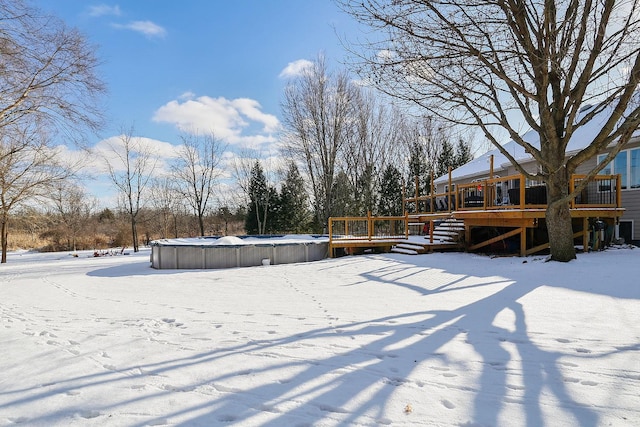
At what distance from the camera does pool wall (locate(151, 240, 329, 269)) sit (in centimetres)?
1011

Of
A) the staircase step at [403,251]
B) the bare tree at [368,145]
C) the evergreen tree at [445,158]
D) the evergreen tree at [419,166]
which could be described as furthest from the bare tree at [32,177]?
the evergreen tree at [445,158]

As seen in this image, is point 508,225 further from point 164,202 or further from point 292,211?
point 164,202

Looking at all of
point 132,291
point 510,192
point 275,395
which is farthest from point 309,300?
point 510,192

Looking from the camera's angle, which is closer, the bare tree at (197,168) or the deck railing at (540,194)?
the deck railing at (540,194)

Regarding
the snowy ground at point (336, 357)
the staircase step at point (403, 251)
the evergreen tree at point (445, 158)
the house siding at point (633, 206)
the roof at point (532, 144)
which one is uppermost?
the evergreen tree at point (445, 158)

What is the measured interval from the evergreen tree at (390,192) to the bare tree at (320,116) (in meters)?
5.84

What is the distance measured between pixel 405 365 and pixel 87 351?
261 centimetres

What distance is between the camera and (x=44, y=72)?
22.5ft

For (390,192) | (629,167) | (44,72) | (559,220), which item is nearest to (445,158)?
(390,192)

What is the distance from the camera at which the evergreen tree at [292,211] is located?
27516 millimetres

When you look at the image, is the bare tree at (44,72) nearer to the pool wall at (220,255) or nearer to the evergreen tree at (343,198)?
the pool wall at (220,255)

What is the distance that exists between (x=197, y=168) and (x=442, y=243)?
60.0 ft

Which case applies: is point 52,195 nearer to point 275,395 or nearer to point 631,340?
point 275,395

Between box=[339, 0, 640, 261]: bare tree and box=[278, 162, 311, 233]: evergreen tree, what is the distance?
66.8ft
